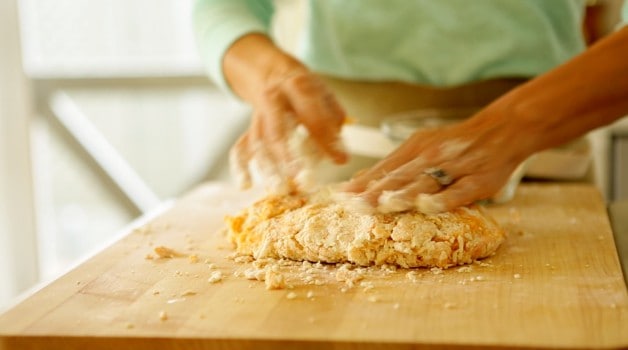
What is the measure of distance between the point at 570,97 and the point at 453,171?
0.20m

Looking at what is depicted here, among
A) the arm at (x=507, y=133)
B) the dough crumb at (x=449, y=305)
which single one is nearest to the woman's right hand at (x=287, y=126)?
the arm at (x=507, y=133)

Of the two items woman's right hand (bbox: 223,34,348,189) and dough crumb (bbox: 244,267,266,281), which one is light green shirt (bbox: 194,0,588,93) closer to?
woman's right hand (bbox: 223,34,348,189)

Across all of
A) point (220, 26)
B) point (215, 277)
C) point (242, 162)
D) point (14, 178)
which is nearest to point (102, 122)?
point (14, 178)

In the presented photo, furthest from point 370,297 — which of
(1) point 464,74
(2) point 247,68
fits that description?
(1) point 464,74

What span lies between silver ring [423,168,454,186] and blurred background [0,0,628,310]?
1889mm

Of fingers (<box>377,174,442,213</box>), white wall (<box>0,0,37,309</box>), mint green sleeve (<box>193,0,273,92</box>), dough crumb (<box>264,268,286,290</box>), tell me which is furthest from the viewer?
white wall (<box>0,0,37,309</box>)

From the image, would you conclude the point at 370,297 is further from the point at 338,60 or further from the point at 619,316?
the point at 338,60

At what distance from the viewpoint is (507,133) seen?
1181 millimetres

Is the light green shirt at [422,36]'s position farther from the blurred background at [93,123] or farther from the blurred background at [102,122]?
the blurred background at [102,122]

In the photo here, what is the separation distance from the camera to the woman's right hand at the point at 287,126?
4.19ft

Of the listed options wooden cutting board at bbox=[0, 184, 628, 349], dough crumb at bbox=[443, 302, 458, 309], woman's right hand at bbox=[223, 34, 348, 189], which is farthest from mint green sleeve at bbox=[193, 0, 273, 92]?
dough crumb at bbox=[443, 302, 458, 309]

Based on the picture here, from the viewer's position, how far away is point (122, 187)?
10.9ft

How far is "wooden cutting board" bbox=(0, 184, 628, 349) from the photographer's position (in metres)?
0.85

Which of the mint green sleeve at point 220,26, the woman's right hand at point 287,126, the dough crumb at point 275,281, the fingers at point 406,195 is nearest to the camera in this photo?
the dough crumb at point 275,281
